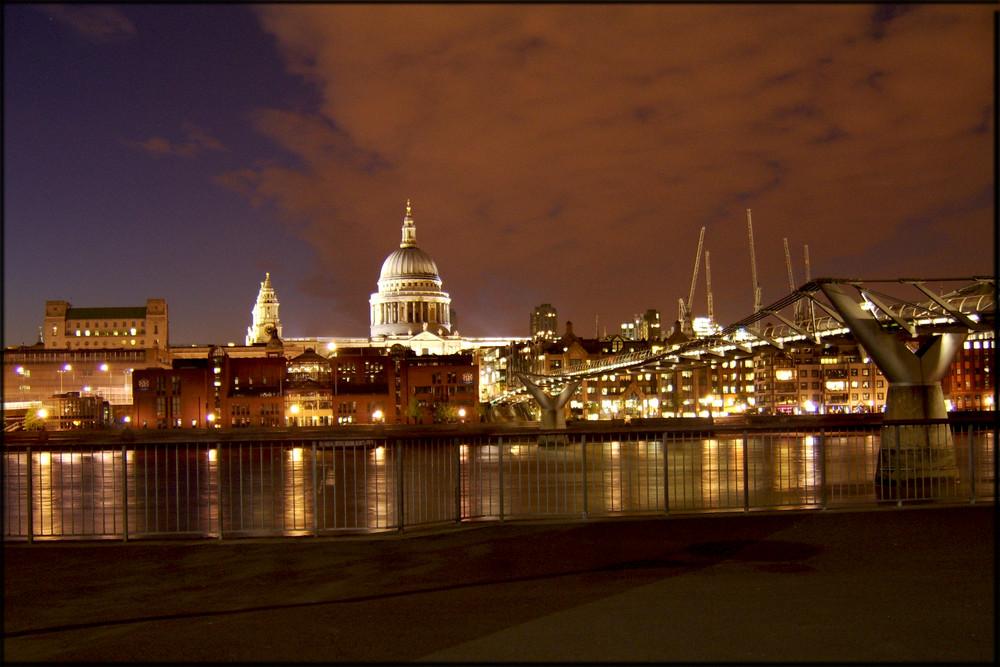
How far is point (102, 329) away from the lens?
193875 mm

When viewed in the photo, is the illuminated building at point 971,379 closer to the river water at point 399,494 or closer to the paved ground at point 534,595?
the river water at point 399,494

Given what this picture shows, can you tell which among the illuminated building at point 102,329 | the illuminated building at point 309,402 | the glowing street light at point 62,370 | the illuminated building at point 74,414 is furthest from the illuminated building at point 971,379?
the illuminated building at point 102,329

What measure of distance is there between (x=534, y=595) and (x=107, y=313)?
205 meters

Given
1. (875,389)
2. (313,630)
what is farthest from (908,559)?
(875,389)

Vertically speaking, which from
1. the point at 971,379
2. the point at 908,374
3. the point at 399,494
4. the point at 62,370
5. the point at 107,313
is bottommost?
the point at 399,494

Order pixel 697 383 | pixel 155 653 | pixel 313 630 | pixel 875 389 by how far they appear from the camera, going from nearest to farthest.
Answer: pixel 155 653 → pixel 313 630 → pixel 875 389 → pixel 697 383

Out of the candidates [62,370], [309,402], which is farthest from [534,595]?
[62,370]

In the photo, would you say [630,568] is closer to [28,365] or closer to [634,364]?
[634,364]

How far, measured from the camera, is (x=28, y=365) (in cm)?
14112

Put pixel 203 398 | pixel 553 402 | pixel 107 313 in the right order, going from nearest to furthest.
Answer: pixel 553 402, pixel 203 398, pixel 107 313

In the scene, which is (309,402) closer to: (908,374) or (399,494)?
Answer: (908,374)

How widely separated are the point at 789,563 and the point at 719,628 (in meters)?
2.60

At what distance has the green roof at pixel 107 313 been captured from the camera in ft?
638

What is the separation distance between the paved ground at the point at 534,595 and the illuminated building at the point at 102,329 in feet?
641
